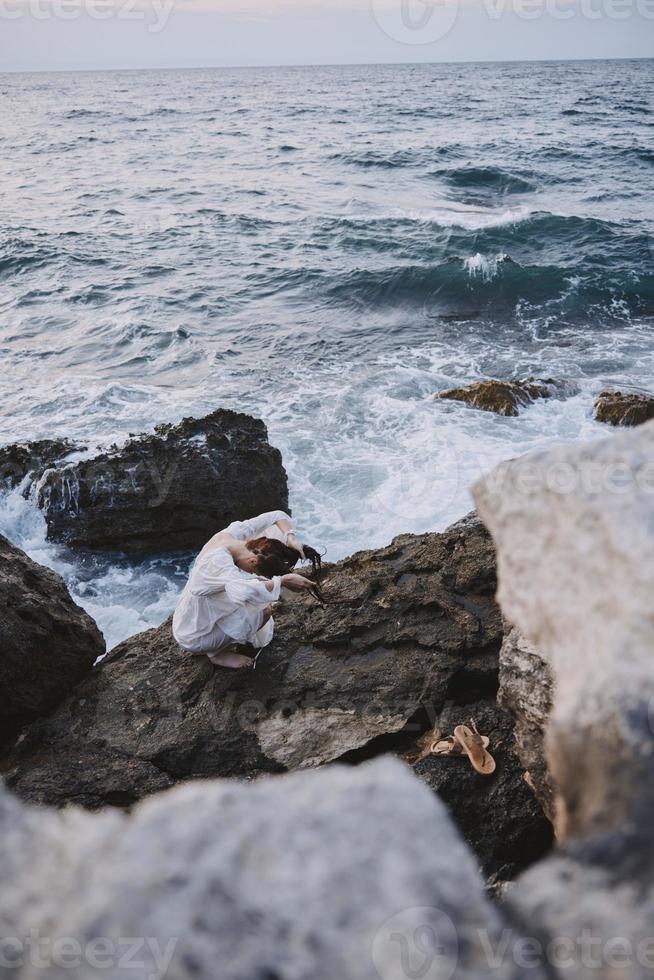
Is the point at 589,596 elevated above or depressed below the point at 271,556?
above

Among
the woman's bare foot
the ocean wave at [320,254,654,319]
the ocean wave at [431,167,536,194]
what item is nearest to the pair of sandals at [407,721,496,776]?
the woman's bare foot

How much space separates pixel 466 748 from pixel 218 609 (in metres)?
1.62

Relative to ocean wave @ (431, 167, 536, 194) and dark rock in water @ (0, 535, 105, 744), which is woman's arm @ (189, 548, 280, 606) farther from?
ocean wave @ (431, 167, 536, 194)

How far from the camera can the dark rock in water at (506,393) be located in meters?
10.6

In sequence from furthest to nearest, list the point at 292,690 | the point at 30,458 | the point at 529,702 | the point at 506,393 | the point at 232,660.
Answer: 1. the point at 506,393
2. the point at 30,458
3. the point at 232,660
4. the point at 292,690
5. the point at 529,702

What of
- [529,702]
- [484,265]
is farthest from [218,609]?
[484,265]

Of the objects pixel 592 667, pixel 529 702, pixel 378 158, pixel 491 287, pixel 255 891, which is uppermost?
pixel 592 667

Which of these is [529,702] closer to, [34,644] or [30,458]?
[34,644]

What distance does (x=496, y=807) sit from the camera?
11.7 ft

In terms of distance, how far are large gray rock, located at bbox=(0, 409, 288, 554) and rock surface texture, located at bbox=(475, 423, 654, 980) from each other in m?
5.49

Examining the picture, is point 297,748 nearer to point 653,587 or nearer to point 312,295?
point 653,587

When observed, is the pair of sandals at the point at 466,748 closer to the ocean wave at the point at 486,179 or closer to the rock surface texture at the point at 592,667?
the rock surface texture at the point at 592,667

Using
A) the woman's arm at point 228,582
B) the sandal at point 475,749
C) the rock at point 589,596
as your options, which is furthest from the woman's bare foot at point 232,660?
the rock at point 589,596

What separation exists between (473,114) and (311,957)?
2025 inches
